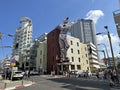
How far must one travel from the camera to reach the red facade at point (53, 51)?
64.2m

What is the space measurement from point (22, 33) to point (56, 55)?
87967 mm

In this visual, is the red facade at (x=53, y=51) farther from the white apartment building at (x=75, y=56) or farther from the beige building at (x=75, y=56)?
the beige building at (x=75, y=56)

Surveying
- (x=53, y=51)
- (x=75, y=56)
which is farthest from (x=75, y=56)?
(x=53, y=51)

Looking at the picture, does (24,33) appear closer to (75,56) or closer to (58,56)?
(75,56)

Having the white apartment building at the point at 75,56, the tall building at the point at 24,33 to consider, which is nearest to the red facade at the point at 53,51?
the white apartment building at the point at 75,56

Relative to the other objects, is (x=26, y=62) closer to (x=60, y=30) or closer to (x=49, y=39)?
(x=49, y=39)

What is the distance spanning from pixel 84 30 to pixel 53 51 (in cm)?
10084

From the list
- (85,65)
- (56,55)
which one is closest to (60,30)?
(56,55)

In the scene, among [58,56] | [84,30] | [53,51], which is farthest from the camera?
[84,30]

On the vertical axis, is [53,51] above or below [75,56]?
above

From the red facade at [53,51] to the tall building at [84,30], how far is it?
91.5 metres

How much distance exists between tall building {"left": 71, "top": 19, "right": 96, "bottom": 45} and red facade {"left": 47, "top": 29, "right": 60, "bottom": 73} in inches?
3604

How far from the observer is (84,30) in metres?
163

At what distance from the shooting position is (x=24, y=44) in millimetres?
137000
